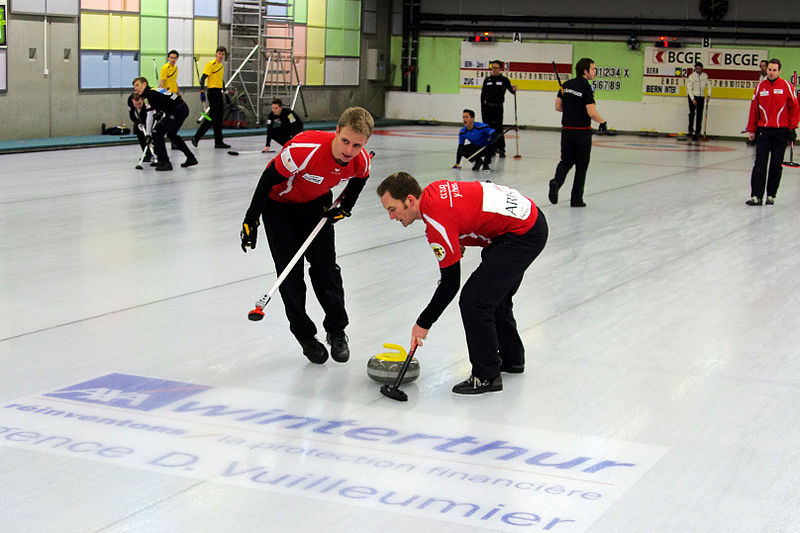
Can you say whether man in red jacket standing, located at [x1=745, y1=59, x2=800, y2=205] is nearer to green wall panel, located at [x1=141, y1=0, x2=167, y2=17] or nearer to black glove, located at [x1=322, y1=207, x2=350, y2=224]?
black glove, located at [x1=322, y1=207, x2=350, y2=224]

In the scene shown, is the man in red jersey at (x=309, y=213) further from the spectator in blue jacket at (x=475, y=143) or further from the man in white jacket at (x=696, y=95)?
the man in white jacket at (x=696, y=95)

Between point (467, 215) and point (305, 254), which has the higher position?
point (467, 215)

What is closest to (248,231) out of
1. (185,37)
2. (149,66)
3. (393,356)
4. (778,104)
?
(393,356)

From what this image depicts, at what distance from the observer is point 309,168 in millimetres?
5848

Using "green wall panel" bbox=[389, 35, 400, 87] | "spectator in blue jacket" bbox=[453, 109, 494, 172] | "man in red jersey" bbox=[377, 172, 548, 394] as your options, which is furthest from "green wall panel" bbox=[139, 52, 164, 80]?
"man in red jersey" bbox=[377, 172, 548, 394]

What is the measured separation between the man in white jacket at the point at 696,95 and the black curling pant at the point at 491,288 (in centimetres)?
2195

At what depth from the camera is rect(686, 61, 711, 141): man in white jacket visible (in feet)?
86.8

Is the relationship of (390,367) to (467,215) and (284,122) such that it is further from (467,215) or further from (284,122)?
(284,122)

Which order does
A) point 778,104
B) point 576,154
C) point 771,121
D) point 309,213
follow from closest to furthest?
point 309,213
point 778,104
point 771,121
point 576,154

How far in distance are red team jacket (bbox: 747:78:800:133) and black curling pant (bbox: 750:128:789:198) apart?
112 millimetres

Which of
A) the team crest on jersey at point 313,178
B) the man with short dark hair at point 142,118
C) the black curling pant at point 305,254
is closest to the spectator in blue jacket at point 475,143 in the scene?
the man with short dark hair at point 142,118

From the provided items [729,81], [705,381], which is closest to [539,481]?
[705,381]

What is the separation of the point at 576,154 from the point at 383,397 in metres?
8.36

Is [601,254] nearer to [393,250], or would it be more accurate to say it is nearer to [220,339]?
[393,250]
